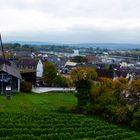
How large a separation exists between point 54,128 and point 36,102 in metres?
13.0

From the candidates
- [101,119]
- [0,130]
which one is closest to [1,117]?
[0,130]

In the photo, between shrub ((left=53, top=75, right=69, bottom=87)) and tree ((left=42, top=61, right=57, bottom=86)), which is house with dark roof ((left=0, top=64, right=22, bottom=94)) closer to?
shrub ((left=53, top=75, right=69, bottom=87))

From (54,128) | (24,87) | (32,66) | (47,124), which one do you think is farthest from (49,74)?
(54,128)

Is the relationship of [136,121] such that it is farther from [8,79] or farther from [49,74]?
[49,74]

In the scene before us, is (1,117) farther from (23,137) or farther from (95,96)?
(95,96)

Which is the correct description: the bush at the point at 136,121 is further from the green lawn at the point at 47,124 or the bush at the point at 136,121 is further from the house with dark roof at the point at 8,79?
the house with dark roof at the point at 8,79

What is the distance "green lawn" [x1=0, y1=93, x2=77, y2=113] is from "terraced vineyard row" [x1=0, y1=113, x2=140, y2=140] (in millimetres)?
3806

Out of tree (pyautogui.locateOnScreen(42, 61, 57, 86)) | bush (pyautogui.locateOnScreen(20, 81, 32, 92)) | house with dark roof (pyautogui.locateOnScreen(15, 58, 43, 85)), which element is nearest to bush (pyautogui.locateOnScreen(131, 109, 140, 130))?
bush (pyautogui.locateOnScreen(20, 81, 32, 92))

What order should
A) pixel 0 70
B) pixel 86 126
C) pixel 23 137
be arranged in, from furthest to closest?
pixel 0 70, pixel 86 126, pixel 23 137

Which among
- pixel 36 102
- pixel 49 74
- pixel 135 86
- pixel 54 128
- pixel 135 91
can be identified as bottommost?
pixel 36 102

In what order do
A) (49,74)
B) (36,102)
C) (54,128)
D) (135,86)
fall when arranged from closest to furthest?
(54,128) → (135,86) → (36,102) → (49,74)

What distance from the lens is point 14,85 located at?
51.6 meters

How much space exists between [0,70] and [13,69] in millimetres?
3334

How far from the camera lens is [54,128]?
1280 inches
